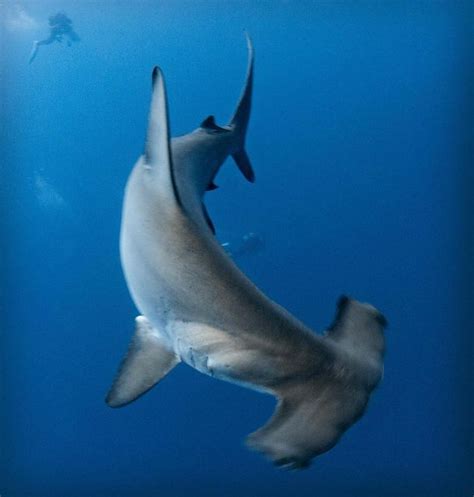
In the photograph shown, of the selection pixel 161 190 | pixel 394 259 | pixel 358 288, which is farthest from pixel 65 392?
pixel 161 190

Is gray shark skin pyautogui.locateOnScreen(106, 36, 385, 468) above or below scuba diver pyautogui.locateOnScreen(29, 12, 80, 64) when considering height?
below

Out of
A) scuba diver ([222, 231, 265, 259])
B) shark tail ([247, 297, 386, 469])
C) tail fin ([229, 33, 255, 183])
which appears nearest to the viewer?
shark tail ([247, 297, 386, 469])

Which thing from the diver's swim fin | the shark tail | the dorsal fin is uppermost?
the diver's swim fin

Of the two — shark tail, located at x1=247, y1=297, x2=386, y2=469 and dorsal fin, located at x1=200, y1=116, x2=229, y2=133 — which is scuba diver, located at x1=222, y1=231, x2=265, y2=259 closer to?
dorsal fin, located at x1=200, y1=116, x2=229, y2=133

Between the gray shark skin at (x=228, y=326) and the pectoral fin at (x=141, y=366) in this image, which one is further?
the pectoral fin at (x=141, y=366)

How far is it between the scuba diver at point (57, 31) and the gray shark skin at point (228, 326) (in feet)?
17.0

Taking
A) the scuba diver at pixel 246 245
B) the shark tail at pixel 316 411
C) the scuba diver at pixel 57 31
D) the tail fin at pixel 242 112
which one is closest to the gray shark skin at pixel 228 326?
the shark tail at pixel 316 411

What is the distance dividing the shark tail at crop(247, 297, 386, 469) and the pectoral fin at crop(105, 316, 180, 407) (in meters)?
0.97

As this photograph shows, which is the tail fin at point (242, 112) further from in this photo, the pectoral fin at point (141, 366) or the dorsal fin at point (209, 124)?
the pectoral fin at point (141, 366)

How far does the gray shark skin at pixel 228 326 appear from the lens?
5.57 feet

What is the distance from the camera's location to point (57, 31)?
7023 mm

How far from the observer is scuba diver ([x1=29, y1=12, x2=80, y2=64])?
22.7 ft

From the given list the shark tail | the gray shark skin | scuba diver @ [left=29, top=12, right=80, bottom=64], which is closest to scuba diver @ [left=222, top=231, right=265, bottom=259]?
scuba diver @ [left=29, top=12, right=80, bottom=64]

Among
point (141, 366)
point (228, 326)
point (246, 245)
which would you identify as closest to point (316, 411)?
point (228, 326)
